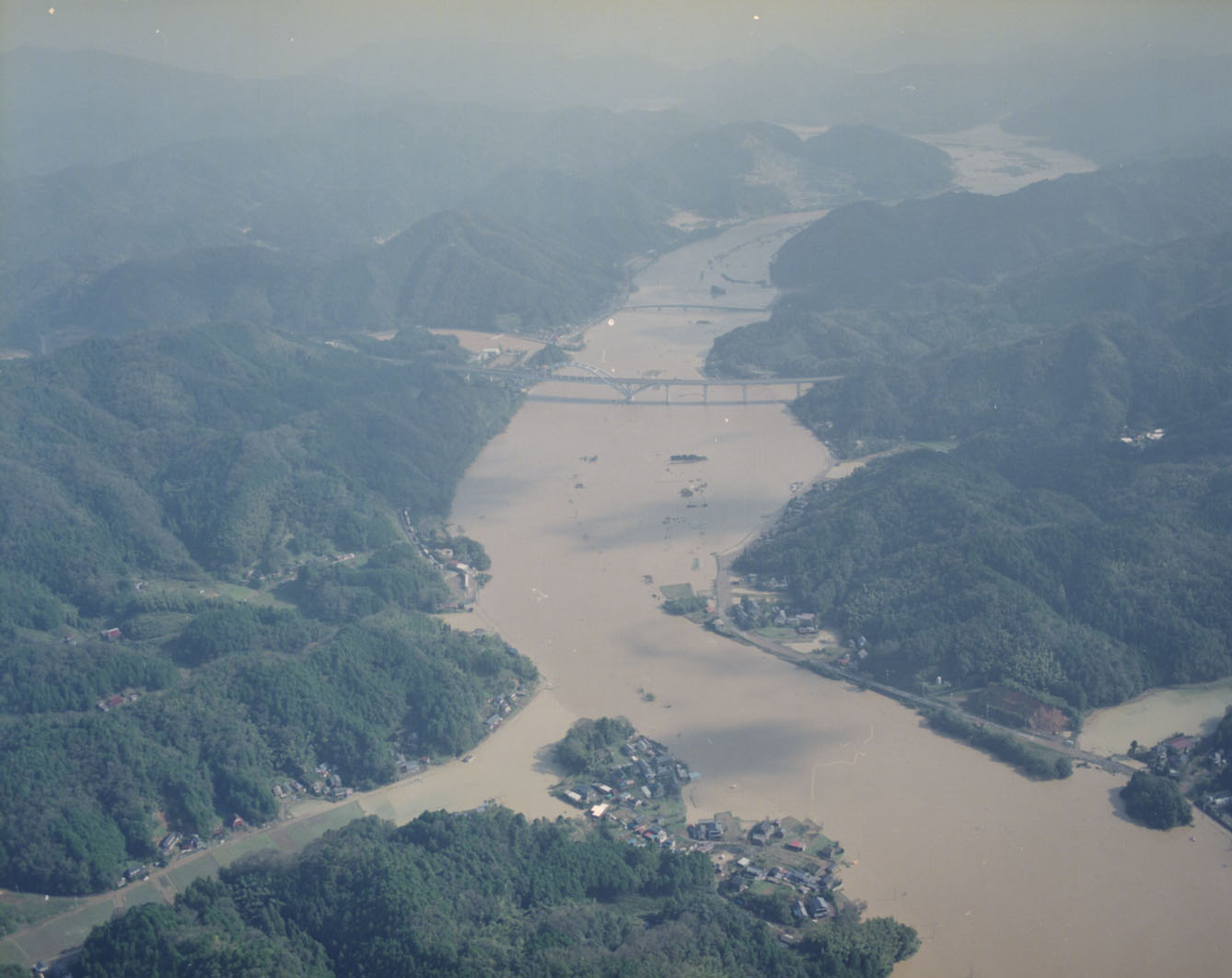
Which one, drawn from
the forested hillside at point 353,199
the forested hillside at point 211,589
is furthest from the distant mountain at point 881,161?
the forested hillside at point 211,589

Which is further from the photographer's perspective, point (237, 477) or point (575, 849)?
point (237, 477)

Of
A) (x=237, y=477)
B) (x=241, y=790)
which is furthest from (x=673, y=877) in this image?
(x=237, y=477)

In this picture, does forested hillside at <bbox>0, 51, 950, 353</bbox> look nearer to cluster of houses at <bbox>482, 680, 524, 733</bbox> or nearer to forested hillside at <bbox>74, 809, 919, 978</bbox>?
cluster of houses at <bbox>482, 680, 524, 733</bbox>

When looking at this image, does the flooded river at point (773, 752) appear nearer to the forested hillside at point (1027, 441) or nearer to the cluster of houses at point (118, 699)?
the forested hillside at point (1027, 441)

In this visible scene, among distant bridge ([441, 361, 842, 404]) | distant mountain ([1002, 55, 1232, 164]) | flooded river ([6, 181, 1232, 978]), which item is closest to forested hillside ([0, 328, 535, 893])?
flooded river ([6, 181, 1232, 978])

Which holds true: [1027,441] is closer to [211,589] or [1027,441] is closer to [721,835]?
[721,835]

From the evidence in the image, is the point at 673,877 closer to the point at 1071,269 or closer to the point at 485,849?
the point at 485,849

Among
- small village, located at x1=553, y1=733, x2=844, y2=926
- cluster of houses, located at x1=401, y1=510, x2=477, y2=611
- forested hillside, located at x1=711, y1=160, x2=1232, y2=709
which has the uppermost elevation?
forested hillside, located at x1=711, y1=160, x2=1232, y2=709
